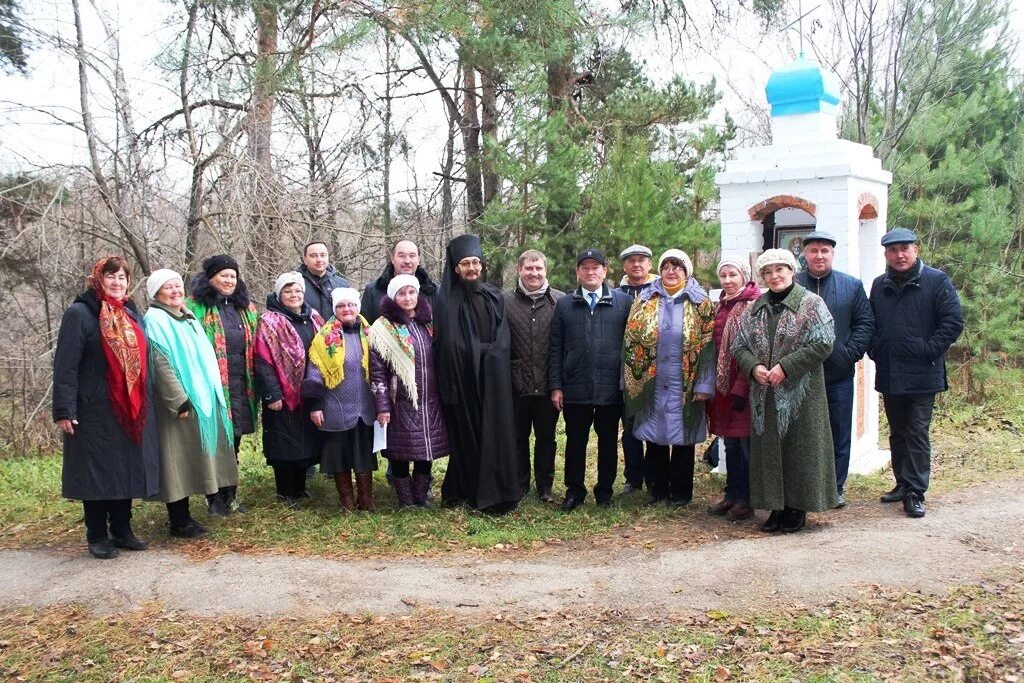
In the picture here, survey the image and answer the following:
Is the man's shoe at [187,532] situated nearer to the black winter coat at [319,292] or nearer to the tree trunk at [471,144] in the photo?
the black winter coat at [319,292]

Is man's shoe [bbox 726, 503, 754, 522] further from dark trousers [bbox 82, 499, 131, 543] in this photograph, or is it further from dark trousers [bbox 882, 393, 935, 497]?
dark trousers [bbox 82, 499, 131, 543]

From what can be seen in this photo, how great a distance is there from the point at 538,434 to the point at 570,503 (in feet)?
1.65

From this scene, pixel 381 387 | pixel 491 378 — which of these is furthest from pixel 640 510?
pixel 381 387

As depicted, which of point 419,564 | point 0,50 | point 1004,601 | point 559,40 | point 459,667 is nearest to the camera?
point 459,667

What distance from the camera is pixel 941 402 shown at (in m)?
10.8

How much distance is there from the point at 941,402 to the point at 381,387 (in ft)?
25.6

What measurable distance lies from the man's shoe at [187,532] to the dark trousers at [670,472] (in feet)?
9.57

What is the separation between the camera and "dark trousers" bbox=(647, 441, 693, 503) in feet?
19.8

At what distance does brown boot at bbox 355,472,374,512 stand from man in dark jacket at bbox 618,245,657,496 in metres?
1.76

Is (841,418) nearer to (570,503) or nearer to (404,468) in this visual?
(570,503)

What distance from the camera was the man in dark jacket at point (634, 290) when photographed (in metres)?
5.89

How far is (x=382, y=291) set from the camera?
6.39 meters

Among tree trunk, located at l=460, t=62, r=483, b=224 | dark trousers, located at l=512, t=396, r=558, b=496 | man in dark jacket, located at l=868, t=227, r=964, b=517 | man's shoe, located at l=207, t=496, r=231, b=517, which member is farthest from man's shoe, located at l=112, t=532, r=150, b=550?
tree trunk, located at l=460, t=62, r=483, b=224

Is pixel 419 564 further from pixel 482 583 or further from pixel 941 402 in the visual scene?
pixel 941 402
